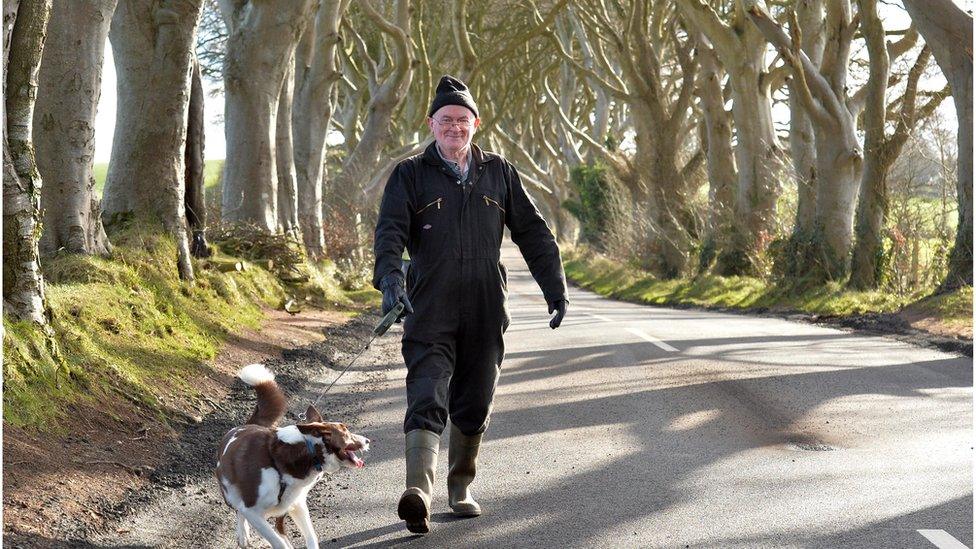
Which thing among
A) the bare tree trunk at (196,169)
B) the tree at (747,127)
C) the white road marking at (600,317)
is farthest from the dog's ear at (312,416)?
the tree at (747,127)

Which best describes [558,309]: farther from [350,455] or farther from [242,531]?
[242,531]

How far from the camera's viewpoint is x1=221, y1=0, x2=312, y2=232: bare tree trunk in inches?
794

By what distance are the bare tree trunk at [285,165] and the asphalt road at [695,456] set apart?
9.90 meters

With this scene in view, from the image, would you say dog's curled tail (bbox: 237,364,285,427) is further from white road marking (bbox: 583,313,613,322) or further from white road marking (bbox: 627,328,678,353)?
white road marking (bbox: 583,313,613,322)

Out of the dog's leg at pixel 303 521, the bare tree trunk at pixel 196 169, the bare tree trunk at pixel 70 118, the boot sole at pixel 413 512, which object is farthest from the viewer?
the bare tree trunk at pixel 196 169

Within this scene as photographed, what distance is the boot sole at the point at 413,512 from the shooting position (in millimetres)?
5805

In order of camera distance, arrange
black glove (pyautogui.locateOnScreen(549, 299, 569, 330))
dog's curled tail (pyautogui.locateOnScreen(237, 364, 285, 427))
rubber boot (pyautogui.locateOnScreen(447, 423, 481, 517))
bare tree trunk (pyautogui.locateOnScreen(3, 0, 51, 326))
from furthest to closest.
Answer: bare tree trunk (pyautogui.locateOnScreen(3, 0, 51, 326)) → black glove (pyautogui.locateOnScreen(549, 299, 569, 330)) → rubber boot (pyautogui.locateOnScreen(447, 423, 481, 517)) → dog's curled tail (pyautogui.locateOnScreen(237, 364, 285, 427))

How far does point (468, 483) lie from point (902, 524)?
2.10 metres

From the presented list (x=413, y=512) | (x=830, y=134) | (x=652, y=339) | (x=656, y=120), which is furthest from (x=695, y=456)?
(x=656, y=120)

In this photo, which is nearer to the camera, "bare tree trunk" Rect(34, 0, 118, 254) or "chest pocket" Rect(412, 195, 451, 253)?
"chest pocket" Rect(412, 195, 451, 253)

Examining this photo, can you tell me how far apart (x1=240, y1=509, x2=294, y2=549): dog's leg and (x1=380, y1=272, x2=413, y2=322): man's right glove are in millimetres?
1216

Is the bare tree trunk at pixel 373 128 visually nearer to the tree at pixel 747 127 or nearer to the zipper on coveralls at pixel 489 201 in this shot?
the tree at pixel 747 127

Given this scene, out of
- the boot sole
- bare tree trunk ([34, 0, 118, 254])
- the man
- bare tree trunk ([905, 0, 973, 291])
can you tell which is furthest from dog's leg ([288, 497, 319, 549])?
bare tree trunk ([905, 0, 973, 291])

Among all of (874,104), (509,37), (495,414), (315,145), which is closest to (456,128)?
(495,414)
